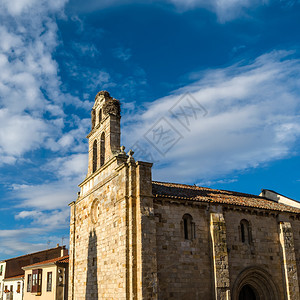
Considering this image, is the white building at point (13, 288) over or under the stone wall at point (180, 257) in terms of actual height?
under

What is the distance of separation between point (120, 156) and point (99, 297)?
8195 mm

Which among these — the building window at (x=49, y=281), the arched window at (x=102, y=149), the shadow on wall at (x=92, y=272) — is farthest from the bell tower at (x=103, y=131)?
the building window at (x=49, y=281)

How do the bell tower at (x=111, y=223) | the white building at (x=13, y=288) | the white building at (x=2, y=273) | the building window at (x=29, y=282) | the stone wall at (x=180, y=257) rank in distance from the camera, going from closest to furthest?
the bell tower at (x=111, y=223) < the stone wall at (x=180, y=257) < the building window at (x=29, y=282) < the white building at (x=13, y=288) < the white building at (x=2, y=273)

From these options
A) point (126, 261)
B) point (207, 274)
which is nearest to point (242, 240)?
point (207, 274)

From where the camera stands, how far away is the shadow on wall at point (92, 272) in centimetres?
2075

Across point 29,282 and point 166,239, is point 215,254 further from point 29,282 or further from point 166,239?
point 29,282

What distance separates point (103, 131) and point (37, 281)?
18.4 metres

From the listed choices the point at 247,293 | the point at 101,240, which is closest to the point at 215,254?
the point at 247,293

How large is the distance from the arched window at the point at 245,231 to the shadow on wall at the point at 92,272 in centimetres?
915

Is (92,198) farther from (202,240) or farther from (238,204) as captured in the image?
(238,204)

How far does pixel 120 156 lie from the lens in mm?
20062

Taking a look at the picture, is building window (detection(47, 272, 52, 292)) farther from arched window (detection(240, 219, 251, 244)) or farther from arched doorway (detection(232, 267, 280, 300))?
arched window (detection(240, 219, 251, 244))

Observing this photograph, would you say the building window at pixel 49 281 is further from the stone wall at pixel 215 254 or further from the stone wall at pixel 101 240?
the stone wall at pixel 215 254

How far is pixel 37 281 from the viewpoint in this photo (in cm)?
3259
